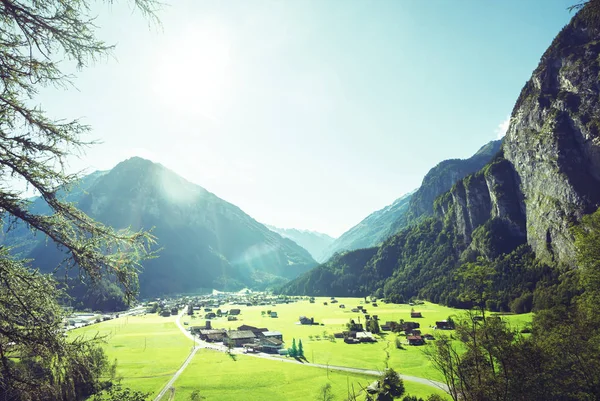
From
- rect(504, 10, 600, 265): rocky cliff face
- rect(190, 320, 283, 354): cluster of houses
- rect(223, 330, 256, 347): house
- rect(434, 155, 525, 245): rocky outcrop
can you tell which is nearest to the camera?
rect(190, 320, 283, 354): cluster of houses

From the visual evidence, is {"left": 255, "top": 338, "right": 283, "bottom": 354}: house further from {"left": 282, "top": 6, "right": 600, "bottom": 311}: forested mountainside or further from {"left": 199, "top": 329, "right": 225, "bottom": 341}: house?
{"left": 282, "top": 6, "right": 600, "bottom": 311}: forested mountainside

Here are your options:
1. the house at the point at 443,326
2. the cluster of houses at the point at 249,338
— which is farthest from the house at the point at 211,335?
the house at the point at 443,326

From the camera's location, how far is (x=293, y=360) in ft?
218

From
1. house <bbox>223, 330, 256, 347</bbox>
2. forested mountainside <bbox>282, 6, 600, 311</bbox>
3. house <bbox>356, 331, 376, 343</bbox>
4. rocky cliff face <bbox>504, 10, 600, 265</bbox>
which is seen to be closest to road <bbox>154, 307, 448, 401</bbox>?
house <bbox>223, 330, 256, 347</bbox>

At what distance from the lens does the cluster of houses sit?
79.2m

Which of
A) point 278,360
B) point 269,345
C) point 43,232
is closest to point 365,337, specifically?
point 269,345

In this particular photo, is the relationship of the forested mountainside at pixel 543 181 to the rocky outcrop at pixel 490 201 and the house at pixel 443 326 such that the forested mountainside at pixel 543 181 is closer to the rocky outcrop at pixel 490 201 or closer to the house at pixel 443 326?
the rocky outcrop at pixel 490 201

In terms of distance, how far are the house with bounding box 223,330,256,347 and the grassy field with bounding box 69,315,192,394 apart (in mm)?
10565

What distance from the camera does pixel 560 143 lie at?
118m

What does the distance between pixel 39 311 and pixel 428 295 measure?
607 feet

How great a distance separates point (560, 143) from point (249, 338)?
132588mm

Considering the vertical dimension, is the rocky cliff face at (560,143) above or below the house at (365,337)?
above

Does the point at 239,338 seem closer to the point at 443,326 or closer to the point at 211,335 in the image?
the point at 211,335

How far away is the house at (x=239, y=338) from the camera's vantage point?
276 feet
